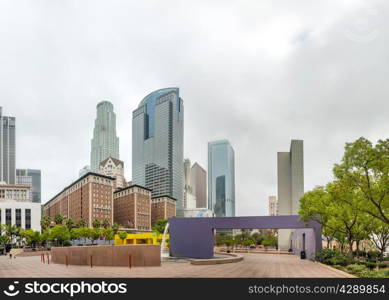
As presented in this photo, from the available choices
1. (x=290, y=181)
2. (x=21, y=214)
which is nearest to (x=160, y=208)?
(x=21, y=214)

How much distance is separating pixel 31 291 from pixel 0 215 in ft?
375

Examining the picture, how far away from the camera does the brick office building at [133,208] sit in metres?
156

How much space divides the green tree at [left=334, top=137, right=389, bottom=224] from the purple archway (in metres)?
17.6

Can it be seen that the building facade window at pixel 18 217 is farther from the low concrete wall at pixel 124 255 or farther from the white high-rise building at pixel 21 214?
the low concrete wall at pixel 124 255

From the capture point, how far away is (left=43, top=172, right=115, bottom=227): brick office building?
13725 cm

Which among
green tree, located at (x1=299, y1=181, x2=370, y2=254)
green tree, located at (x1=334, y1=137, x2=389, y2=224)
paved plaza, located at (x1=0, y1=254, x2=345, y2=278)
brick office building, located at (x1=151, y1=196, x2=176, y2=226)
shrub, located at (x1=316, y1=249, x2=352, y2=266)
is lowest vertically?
brick office building, located at (x1=151, y1=196, x2=176, y2=226)

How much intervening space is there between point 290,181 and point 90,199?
233 ft

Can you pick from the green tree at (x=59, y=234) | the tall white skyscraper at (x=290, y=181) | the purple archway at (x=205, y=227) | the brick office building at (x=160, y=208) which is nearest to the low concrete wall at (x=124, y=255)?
the purple archway at (x=205, y=227)

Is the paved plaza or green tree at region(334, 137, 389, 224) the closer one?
green tree at region(334, 137, 389, 224)

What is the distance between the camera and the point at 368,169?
71.2 ft

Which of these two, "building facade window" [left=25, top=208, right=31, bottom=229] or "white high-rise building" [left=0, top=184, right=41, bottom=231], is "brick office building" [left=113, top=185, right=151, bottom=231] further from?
"building facade window" [left=25, top=208, right=31, bottom=229]

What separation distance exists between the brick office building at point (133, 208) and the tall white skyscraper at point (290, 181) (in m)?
73.1

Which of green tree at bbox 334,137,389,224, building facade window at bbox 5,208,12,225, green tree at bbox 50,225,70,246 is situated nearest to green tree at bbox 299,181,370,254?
green tree at bbox 334,137,389,224

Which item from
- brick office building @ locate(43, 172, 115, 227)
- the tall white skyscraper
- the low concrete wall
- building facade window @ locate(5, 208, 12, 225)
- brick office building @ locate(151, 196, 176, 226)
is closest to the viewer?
the low concrete wall
